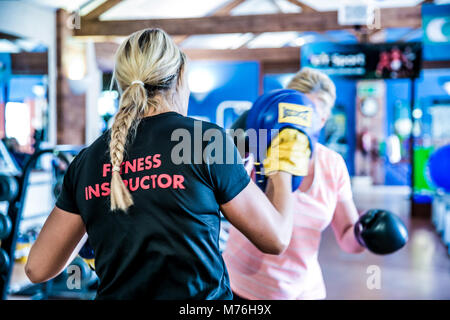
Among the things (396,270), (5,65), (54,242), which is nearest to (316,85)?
(54,242)

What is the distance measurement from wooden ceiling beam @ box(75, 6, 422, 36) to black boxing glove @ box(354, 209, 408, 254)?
14.1ft

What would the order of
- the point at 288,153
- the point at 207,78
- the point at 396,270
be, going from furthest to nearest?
the point at 207,78
the point at 396,270
the point at 288,153

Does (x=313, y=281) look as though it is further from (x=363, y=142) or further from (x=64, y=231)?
(x=363, y=142)

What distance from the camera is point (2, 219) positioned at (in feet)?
6.82

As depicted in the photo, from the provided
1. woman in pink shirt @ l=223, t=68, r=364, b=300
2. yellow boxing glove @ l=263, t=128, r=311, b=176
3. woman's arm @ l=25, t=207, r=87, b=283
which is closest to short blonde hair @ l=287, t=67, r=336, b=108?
woman in pink shirt @ l=223, t=68, r=364, b=300

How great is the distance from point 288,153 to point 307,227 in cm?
41

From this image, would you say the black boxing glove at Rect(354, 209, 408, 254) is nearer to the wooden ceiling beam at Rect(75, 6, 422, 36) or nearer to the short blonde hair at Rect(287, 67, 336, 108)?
the short blonde hair at Rect(287, 67, 336, 108)

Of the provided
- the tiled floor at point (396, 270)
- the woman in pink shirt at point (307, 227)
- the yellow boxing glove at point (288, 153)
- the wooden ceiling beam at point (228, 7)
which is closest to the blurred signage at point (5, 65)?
the wooden ceiling beam at point (228, 7)

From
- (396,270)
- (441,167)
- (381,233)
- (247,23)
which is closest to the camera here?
(381,233)

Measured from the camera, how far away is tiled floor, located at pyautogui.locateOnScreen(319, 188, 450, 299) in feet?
10.6

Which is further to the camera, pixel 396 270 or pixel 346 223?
pixel 396 270

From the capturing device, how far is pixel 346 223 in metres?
1.42

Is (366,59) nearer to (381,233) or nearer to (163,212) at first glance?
(381,233)

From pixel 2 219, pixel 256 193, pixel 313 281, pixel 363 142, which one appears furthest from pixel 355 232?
pixel 363 142
